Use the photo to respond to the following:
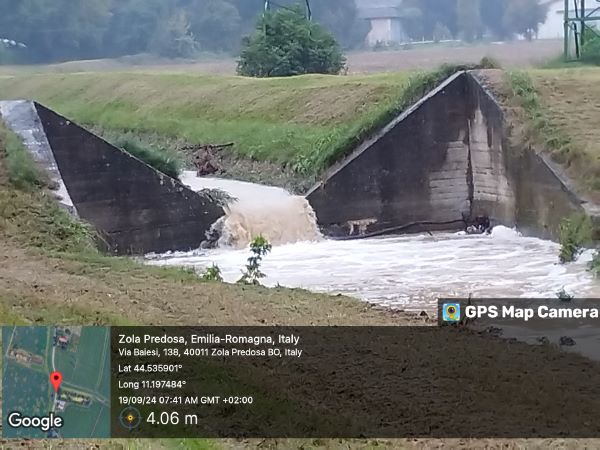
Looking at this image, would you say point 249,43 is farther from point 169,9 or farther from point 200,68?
point 169,9

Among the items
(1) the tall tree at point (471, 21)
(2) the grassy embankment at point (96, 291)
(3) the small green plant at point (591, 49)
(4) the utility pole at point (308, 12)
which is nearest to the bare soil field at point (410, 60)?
(1) the tall tree at point (471, 21)

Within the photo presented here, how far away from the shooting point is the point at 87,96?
35.0 m

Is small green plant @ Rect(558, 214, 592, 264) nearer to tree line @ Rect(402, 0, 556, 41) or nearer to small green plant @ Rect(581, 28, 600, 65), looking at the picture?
tree line @ Rect(402, 0, 556, 41)

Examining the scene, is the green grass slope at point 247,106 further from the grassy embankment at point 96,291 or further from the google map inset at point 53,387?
the google map inset at point 53,387

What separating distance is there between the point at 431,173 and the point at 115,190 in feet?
20.8

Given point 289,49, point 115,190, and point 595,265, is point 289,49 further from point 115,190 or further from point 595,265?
point 595,265

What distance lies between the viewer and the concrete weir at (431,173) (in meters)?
20.5

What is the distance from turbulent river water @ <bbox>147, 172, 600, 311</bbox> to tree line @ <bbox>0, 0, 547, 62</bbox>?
633 cm

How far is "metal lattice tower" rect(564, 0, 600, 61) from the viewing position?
30234mm

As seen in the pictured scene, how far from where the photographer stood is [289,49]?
115 feet

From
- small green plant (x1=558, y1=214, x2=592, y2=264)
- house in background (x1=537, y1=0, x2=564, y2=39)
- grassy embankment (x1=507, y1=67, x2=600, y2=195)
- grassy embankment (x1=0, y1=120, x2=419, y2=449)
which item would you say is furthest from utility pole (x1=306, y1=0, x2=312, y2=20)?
grassy embankment (x1=0, y1=120, x2=419, y2=449)

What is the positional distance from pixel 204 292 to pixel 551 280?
574 centimetres

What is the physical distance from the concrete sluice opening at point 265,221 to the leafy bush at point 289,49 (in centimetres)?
1385

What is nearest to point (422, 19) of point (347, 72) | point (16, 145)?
point (347, 72)
